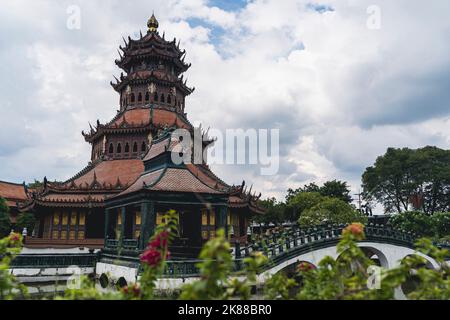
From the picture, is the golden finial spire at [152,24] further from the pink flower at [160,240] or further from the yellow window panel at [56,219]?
the pink flower at [160,240]

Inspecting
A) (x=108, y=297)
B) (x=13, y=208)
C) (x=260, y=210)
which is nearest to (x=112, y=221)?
(x=260, y=210)

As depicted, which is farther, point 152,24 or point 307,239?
point 152,24

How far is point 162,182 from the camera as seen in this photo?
16.9m

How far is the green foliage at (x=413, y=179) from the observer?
159ft

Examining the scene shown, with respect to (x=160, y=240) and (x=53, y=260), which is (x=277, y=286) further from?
(x=53, y=260)

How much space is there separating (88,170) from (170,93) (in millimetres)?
10368

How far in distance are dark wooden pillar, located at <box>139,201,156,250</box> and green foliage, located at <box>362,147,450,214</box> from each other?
1735 inches

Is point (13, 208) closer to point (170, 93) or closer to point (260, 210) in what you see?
point (170, 93)

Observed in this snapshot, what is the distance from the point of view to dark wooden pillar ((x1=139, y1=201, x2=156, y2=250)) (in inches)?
606

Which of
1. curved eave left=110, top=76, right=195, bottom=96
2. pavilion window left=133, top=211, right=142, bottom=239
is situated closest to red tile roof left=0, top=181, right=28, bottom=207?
curved eave left=110, top=76, right=195, bottom=96

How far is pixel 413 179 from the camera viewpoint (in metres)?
49.9

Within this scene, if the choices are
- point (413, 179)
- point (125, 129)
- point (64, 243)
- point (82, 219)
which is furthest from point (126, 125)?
point (413, 179)

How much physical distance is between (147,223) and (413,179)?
45517mm

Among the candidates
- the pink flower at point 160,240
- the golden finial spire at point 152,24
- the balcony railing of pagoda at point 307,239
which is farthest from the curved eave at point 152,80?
the pink flower at point 160,240
